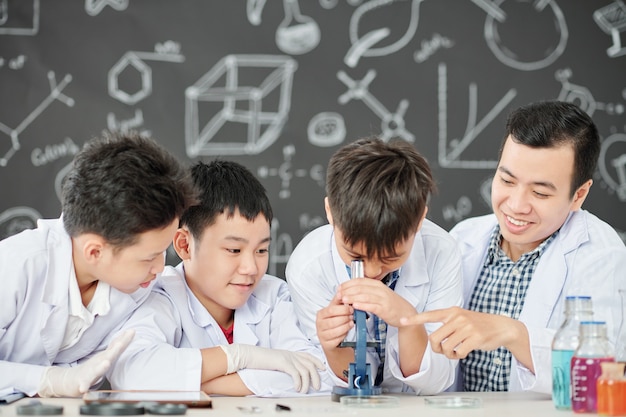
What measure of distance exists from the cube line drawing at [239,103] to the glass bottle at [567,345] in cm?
222

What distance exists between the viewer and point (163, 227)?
1.93 metres

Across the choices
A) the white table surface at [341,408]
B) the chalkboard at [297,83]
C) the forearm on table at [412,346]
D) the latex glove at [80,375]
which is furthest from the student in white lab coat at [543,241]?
the chalkboard at [297,83]

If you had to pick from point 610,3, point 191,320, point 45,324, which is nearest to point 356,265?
point 191,320

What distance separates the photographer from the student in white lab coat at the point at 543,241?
2172mm

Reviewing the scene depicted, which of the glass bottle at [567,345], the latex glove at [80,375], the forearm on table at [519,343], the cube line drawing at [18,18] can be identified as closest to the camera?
the glass bottle at [567,345]

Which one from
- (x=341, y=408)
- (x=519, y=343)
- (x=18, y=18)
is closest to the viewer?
(x=341, y=408)

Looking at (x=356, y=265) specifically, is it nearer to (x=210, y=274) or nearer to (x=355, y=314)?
(x=355, y=314)

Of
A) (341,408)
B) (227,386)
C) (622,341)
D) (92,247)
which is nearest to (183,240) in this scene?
(92,247)

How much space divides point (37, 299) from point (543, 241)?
1.42m

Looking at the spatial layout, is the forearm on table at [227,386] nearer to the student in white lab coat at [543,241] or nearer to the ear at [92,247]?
the ear at [92,247]

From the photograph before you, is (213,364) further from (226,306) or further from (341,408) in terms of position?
(341,408)

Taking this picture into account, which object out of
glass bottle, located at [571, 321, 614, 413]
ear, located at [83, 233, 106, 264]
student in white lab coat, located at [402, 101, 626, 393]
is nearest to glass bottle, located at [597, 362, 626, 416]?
glass bottle, located at [571, 321, 614, 413]

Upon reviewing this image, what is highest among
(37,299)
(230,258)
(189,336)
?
(230,258)

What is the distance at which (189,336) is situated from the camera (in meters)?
2.19
